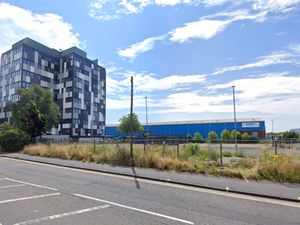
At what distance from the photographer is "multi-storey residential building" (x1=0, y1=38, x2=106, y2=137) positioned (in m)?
63.9

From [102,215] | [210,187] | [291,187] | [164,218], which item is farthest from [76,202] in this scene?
[291,187]

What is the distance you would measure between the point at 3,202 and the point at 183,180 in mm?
6570

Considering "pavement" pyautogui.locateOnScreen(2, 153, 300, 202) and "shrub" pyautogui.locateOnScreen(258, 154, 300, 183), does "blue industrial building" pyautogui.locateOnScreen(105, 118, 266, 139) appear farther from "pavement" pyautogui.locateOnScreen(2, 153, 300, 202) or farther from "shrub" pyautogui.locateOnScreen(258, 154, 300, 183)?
"shrub" pyautogui.locateOnScreen(258, 154, 300, 183)

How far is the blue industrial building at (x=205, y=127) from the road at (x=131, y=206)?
62948 mm

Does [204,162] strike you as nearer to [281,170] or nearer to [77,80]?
[281,170]

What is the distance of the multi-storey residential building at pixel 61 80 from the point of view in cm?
6394

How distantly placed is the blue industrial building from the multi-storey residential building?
17.4 m

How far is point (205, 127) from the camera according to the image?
270 ft

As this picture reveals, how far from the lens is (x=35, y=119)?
34344mm

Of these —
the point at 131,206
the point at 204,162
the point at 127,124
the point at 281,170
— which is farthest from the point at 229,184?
the point at 127,124

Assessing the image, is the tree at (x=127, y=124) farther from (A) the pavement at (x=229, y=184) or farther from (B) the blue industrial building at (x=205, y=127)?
(A) the pavement at (x=229, y=184)

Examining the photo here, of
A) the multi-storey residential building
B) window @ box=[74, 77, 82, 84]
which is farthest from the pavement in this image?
window @ box=[74, 77, 82, 84]

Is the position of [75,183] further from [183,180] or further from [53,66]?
[53,66]

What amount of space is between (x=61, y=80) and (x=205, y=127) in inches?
1715
